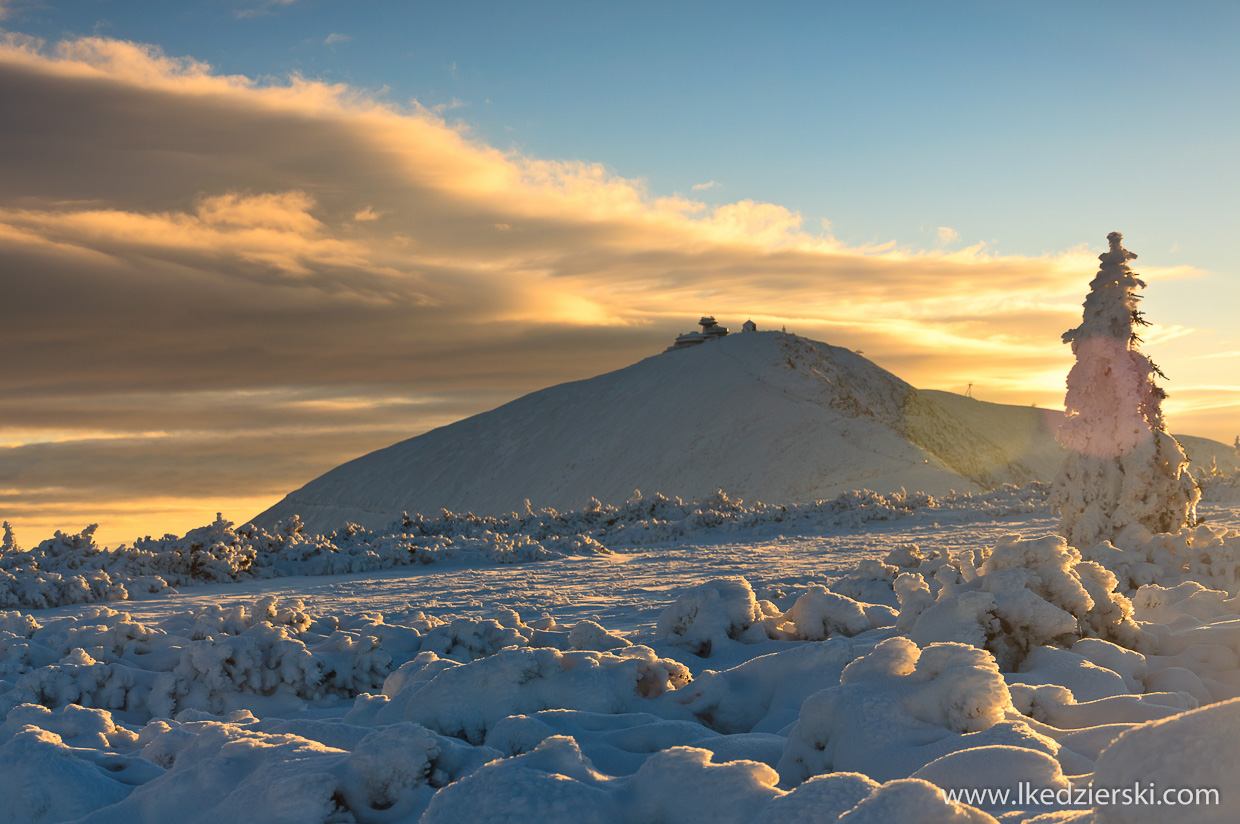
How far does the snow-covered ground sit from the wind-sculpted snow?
1206 mm

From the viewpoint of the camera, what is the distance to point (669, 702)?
13.0 feet

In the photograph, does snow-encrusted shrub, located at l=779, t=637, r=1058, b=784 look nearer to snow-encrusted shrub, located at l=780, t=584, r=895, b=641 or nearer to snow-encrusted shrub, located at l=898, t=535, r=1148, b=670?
snow-encrusted shrub, located at l=898, t=535, r=1148, b=670

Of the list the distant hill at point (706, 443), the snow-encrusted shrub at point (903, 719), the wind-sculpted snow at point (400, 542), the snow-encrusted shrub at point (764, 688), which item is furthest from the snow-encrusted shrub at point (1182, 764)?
→ the distant hill at point (706, 443)

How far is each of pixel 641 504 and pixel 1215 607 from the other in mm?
11277

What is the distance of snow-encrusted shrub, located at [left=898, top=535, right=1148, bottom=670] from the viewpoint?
4.36 m

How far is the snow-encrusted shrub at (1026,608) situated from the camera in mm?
4355

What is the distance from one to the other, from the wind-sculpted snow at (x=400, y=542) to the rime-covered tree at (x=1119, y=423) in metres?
5.16

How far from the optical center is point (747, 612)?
18.2 ft

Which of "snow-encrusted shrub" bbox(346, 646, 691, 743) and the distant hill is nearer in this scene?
"snow-encrusted shrub" bbox(346, 646, 691, 743)

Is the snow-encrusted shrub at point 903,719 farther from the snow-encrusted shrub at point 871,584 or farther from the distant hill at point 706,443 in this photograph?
the distant hill at point 706,443

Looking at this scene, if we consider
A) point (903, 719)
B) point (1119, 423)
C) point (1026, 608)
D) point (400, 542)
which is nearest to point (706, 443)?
point (400, 542)

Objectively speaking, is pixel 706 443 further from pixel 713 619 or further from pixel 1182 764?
pixel 1182 764

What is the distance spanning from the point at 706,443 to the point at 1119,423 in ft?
84.8

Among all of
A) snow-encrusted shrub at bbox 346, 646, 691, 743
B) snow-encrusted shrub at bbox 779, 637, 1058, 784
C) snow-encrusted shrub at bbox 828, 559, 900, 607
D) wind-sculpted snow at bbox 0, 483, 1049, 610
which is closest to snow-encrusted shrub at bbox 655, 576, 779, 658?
snow-encrusted shrub at bbox 346, 646, 691, 743
